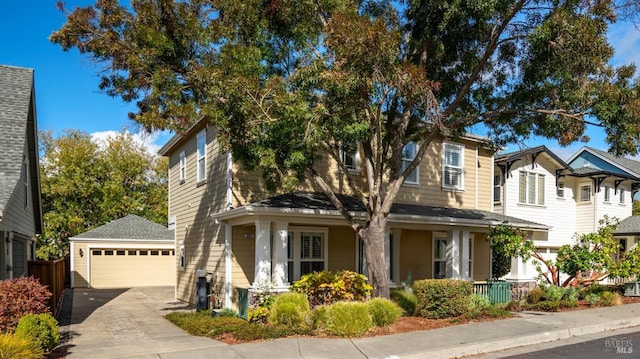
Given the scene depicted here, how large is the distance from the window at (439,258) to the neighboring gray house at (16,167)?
1313cm

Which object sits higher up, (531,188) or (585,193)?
(531,188)

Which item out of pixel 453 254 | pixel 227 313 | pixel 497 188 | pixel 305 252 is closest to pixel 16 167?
pixel 227 313

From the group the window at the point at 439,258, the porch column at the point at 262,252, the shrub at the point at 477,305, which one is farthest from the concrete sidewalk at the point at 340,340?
the window at the point at 439,258

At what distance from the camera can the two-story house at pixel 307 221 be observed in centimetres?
1371

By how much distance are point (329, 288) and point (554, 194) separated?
53.9 ft

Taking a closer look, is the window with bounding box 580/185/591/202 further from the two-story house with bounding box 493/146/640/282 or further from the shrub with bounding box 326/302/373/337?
the shrub with bounding box 326/302/373/337

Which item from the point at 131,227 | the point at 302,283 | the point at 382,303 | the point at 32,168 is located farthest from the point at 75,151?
the point at 382,303

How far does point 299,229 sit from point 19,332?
8.43 meters

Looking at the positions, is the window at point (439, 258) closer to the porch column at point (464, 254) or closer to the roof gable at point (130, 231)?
the porch column at point (464, 254)

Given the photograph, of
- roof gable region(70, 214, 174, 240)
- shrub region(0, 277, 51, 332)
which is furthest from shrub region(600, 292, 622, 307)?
roof gable region(70, 214, 174, 240)

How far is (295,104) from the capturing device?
10930 mm

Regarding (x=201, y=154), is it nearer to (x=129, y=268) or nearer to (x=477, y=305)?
(x=477, y=305)

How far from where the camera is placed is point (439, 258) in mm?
18734

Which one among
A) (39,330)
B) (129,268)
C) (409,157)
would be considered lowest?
(129,268)
